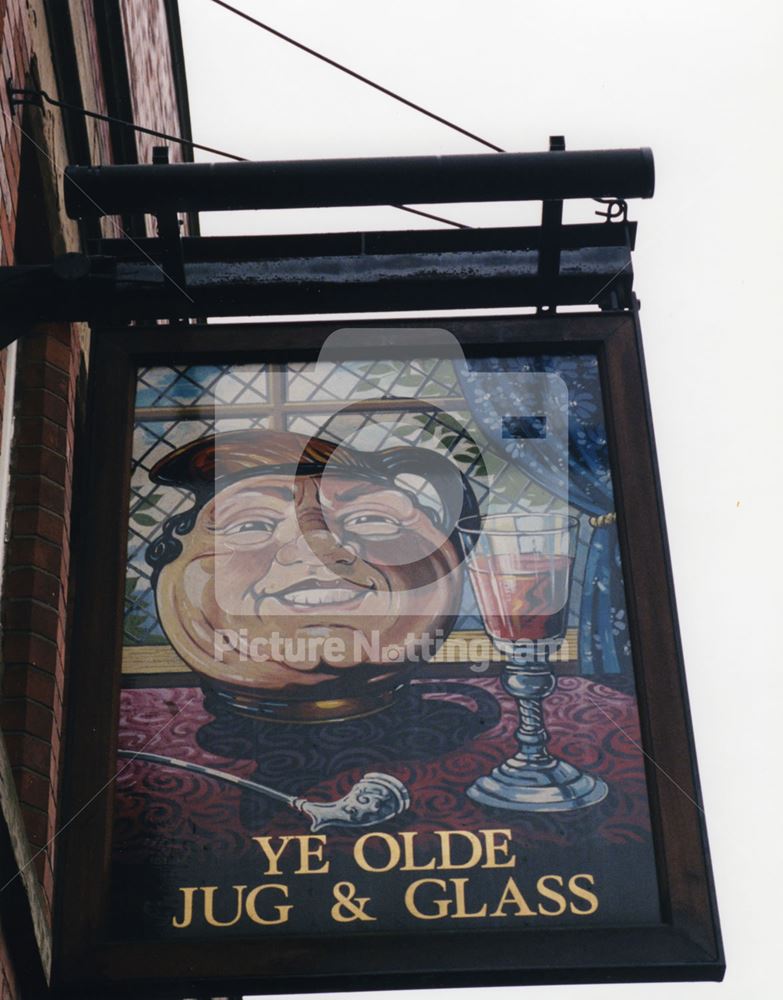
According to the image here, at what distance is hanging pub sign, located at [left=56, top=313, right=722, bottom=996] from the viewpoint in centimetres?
337

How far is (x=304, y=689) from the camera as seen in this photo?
370cm

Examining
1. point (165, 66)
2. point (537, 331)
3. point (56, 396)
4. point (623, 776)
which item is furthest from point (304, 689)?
point (165, 66)

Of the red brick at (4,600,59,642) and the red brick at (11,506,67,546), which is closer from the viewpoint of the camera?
the red brick at (4,600,59,642)

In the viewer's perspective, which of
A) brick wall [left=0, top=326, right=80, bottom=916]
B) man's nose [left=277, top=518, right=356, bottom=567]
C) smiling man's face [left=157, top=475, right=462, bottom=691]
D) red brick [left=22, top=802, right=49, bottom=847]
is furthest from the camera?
brick wall [left=0, top=326, right=80, bottom=916]

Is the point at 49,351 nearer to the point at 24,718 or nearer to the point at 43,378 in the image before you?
the point at 43,378

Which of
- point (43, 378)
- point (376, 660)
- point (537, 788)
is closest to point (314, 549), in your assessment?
point (376, 660)

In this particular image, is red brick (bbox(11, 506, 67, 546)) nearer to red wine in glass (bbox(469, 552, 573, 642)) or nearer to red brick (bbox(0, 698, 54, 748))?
red brick (bbox(0, 698, 54, 748))

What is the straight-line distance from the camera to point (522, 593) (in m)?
3.83

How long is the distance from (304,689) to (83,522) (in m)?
0.70

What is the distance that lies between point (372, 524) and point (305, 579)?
243 mm

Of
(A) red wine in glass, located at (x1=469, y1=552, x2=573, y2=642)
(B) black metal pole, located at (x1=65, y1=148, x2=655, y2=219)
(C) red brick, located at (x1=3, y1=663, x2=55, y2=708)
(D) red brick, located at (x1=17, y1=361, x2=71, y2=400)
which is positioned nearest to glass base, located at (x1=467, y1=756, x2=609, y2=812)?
(A) red wine in glass, located at (x1=469, y1=552, x2=573, y2=642)

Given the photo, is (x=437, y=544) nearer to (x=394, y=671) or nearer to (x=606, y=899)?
(x=394, y=671)

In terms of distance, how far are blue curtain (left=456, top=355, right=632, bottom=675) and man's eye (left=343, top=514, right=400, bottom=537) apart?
13.5 inches

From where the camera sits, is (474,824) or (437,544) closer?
(474,824)
